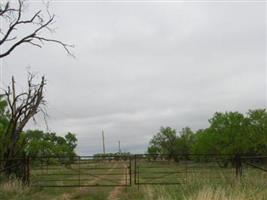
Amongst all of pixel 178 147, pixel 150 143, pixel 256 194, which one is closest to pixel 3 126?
pixel 256 194

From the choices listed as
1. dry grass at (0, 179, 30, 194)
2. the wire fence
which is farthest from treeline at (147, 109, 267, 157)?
dry grass at (0, 179, 30, 194)

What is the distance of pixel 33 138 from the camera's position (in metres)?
48.5

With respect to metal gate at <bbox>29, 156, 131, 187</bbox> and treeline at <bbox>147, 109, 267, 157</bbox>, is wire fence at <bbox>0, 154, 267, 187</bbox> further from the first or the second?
treeline at <bbox>147, 109, 267, 157</bbox>

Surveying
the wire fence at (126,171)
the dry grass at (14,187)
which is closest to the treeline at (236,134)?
the wire fence at (126,171)

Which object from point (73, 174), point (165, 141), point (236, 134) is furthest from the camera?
point (165, 141)

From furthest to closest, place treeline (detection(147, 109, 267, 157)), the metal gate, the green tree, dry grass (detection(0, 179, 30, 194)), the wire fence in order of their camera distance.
→ the green tree
treeline (detection(147, 109, 267, 157))
the metal gate
the wire fence
dry grass (detection(0, 179, 30, 194))

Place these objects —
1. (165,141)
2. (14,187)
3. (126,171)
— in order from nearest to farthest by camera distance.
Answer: (14,187), (126,171), (165,141)

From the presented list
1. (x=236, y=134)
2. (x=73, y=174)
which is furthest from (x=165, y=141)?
(x=73, y=174)

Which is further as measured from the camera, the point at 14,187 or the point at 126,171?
the point at 126,171

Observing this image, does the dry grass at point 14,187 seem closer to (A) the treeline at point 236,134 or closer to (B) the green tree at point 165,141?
(A) the treeline at point 236,134

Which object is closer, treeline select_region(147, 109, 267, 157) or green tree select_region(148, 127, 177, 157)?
treeline select_region(147, 109, 267, 157)

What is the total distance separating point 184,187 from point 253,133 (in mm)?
32455

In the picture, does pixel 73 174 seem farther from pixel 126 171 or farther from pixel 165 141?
pixel 165 141

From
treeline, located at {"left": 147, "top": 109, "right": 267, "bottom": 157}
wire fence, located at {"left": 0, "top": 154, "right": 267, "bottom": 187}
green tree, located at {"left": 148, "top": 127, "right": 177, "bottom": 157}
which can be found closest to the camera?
wire fence, located at {"left": 0, "top": 154, "right": 267, "bottom": 187}
